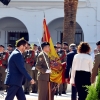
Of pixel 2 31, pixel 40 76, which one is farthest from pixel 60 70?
pixel 2 31

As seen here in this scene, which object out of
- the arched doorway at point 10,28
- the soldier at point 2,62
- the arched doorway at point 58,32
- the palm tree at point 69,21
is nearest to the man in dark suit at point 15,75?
the soldier at point 2,62

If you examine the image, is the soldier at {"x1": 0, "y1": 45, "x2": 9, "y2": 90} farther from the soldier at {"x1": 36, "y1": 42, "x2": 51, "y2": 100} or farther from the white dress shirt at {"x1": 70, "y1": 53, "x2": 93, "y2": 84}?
the white dress shirt at {"x1": 70, "y1": 53, "x2": 93, "y2": 84}

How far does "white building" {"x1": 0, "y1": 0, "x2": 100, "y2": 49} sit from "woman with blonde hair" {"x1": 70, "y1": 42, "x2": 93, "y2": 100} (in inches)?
649

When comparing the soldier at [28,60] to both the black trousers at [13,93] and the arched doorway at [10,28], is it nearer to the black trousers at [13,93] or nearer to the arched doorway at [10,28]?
the black trousers at [13,93]

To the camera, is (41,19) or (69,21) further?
(41,19)

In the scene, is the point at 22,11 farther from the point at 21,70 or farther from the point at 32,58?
the point at 21,70

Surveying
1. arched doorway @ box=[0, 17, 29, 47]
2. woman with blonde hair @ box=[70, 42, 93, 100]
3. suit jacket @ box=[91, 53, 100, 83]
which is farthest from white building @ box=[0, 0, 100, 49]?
suit jacket @ box=[91, 53, 100, 83]

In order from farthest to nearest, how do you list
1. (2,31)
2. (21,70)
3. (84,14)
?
1. (2,31)
2. (84,14)
3. (21,70)

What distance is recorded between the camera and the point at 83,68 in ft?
39.1

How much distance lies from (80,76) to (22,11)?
18384 mm

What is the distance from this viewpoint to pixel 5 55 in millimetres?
19203

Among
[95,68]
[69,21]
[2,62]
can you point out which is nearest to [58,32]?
[69,21]

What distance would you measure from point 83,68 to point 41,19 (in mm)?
17810

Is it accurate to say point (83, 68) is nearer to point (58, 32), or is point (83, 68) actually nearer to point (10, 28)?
point (58, 32)
